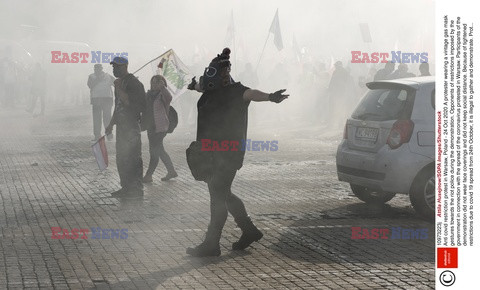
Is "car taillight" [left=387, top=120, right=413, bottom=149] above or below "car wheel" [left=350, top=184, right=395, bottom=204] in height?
above

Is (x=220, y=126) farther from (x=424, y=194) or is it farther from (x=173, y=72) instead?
(x=173, y=72)

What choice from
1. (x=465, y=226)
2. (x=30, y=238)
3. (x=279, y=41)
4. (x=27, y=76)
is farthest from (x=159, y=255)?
(x=27, y=76)

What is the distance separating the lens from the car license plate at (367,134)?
33.5ft

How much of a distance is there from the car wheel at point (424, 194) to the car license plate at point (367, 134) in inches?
26.7

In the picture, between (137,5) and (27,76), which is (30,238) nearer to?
(27,76)

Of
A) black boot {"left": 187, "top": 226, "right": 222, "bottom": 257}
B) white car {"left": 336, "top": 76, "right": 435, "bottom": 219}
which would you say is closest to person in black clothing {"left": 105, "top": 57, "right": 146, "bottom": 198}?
white car {"left": 336, "top": 76, "right": 435, "bottom": 219}

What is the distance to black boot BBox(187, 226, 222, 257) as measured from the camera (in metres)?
7.93

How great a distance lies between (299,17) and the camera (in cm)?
4144

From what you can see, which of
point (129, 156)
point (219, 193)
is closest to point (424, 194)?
point (219, 193)

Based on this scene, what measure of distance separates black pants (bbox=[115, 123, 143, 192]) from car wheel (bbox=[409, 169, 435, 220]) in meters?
3.23

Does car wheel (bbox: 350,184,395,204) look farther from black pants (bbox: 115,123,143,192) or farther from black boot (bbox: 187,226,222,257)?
black boot (bbox: 187,226,222,257)

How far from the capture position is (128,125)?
1127 centimetres

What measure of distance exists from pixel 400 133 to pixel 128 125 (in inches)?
125

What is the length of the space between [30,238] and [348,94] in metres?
16.8
